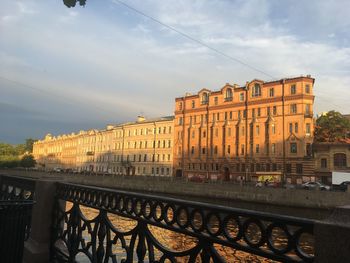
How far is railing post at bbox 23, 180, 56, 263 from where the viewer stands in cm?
546

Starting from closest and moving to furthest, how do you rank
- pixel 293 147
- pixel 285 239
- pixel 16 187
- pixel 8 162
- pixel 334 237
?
pixel 334 237
pixel 285 239
pixel 16 187
pixel 293 147
pixel 8 162

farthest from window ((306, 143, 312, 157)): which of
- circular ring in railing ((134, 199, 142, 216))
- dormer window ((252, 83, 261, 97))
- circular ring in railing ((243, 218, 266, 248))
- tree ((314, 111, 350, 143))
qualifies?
circular ring in railing ((243, 218, 266, 248))

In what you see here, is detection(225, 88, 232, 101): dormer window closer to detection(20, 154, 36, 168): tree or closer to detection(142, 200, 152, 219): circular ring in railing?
detection(142, 200, 152, 219): circular ring in railing

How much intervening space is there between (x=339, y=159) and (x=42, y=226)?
2071 inches

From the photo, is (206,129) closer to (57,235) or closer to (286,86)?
(286,86)

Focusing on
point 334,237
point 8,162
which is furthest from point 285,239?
point 8,162

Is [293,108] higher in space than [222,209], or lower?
higher

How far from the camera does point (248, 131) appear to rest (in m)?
60.5

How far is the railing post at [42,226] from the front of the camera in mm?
5457

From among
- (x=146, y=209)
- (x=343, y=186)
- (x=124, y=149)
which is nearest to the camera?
(x=146, y=209)

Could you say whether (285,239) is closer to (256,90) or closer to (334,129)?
(334,129)

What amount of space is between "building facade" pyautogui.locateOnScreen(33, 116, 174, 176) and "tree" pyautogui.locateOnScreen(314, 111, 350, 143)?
1176 inches

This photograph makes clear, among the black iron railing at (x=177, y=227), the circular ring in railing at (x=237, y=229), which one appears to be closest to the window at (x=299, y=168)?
the black iron railing at (x=177, y=227)

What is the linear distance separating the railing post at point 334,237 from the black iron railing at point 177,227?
116 millimetres
